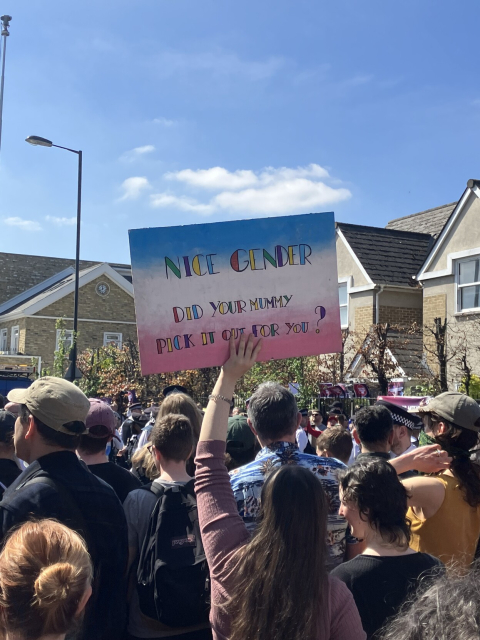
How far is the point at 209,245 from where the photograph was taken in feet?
10.3

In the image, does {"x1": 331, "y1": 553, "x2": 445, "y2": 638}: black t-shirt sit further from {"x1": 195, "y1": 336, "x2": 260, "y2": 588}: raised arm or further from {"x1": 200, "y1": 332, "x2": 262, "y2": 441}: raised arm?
{"x1": 200, "y1": 332, "x2": 262, "y2": 441}: raised arm

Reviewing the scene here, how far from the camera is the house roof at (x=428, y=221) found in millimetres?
26938

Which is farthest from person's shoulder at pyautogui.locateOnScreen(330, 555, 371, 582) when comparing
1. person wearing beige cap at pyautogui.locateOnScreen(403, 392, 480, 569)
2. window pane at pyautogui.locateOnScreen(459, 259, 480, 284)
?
window pane at pyautogui.locateOnScreen(459, 259, 480, 284)

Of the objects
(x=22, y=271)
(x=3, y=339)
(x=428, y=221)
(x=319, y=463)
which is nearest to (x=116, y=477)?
(x=319, y=463)

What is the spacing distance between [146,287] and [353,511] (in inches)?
53.8

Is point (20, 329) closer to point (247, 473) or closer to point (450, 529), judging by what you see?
point (247, 473)

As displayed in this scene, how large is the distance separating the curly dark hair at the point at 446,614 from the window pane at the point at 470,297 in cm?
1961

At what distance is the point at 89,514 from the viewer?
2.84 m

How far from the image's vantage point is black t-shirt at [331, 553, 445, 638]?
2.45 m

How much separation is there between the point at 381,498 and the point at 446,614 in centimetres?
157

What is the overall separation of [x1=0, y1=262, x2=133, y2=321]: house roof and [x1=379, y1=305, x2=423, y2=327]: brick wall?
20.2m

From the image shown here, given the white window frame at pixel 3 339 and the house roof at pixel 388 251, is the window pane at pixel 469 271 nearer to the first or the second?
the house roof at pixel 388 251

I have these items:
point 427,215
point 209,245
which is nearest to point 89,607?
point 209,245

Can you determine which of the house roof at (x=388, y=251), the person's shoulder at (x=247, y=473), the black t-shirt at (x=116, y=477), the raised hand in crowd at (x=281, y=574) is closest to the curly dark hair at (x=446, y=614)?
the raised hand in crowd at (x=281, y=574)
